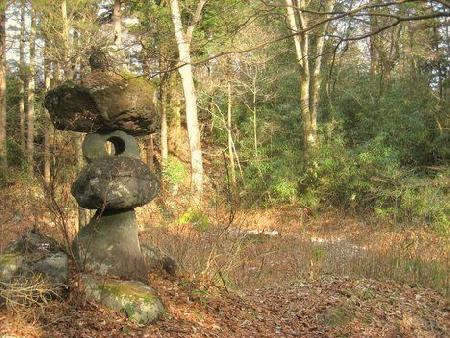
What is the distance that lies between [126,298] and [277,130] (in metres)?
17.5

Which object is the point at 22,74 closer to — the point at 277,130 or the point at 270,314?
the point at 277,130

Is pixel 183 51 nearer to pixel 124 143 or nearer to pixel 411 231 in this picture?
pixel 411 231

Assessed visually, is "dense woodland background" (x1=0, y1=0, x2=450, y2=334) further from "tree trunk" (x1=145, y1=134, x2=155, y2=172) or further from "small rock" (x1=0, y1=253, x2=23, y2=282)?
"small rock" (x1=0, y1=253, x2=23, y2=282)

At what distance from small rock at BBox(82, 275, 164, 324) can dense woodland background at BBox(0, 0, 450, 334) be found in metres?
1.72

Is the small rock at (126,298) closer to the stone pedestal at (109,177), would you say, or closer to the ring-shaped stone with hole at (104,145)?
the stone pedestal at (109,177)

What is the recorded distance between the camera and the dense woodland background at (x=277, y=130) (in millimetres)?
9375

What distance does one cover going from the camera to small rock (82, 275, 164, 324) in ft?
15.7

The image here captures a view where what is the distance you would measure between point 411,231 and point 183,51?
9268 mm

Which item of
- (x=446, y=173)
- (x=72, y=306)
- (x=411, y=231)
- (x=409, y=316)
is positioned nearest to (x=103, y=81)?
(x=72, y=306)

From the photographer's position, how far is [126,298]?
4816 mm

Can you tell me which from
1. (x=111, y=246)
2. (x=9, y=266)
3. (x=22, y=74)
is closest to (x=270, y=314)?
(x=111, y=246)

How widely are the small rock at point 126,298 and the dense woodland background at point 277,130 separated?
1722 millimetres

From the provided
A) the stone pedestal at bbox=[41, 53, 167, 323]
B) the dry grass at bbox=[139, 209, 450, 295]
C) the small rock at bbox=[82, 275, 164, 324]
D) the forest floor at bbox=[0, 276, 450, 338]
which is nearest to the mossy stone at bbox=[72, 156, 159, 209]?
the stone pedestal at bbox=[41, 53, 167, 323]

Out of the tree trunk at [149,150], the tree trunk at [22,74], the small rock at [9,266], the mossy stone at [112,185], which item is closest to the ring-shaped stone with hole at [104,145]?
the mossy stone at [112,185]
